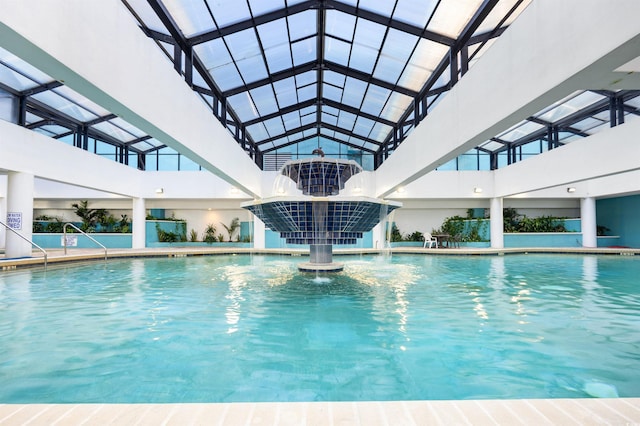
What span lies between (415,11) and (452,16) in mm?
880

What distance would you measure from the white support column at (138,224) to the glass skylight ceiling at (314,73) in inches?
87.9

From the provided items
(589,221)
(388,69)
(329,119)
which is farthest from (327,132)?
(589,221)

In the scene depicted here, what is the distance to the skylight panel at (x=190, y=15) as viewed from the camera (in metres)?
7.33

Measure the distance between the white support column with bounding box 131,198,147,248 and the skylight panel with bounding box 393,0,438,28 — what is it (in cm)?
1564

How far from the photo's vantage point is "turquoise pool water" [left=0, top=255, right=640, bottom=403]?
2.68 m

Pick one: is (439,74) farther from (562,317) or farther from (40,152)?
(40,152)

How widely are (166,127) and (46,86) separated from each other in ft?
22.9

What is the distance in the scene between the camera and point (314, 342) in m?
3.74

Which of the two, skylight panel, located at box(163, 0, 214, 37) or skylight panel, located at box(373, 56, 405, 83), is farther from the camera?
skylight panel, located at box(373, 56, 405, 83)

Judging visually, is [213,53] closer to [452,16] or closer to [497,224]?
[452,16]

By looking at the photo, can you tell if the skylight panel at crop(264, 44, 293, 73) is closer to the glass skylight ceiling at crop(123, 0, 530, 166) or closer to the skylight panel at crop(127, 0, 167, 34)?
→ the glass skylight ceiling at crop(123, 0, 530, 166)

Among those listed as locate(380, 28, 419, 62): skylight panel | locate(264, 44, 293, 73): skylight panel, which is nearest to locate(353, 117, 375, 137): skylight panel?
locate(264, 44, 293, 73): skylight panel

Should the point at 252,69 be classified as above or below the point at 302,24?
below

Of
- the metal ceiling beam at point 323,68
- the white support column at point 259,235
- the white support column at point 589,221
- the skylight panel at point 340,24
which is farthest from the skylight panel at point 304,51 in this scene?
the white support column at point 589,221
